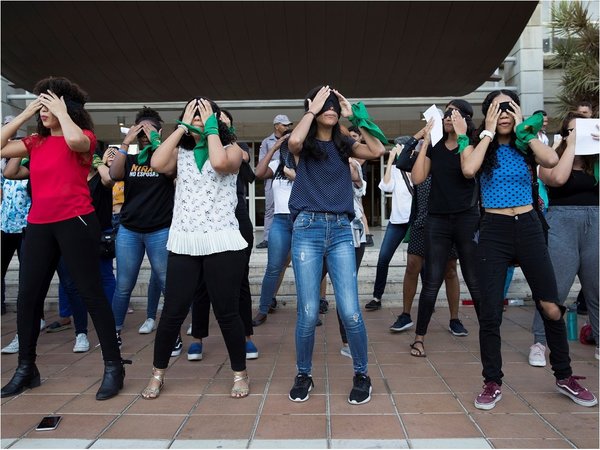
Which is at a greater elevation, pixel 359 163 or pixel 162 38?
pixel 162 38

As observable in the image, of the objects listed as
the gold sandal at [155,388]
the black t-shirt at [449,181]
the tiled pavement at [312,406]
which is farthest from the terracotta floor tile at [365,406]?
the black t-shirt at [449,181]

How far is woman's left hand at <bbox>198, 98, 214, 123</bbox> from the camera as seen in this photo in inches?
138

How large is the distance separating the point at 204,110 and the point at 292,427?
6.93 ft

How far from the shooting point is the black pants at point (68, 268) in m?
3.59

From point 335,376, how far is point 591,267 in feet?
7.28

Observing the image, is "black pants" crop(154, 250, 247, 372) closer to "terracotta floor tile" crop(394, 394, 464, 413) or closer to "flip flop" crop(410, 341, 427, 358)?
"terracotta floor tile" crop(394, 394, 464, 413)

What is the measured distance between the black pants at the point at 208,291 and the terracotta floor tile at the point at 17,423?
803 millimetres

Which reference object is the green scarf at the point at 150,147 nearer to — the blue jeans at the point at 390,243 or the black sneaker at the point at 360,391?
the black sneaker at the point at 360,391

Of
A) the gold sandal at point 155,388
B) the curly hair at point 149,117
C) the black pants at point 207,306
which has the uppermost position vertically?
the curly hair at point 149,117

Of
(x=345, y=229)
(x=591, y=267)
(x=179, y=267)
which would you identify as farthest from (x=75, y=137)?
(x=591, y=267)

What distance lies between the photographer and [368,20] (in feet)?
33.3

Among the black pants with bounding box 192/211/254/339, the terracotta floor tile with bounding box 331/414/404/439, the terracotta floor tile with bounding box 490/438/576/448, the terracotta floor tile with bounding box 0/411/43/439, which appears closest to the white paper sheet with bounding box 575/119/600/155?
the terracotta floor tile with bounding box 490/438/576/448

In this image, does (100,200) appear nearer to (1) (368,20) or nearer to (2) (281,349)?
(2) (281,349)

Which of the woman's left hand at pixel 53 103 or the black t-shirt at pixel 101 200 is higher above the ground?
the woman's left hand at pixel 53 103
